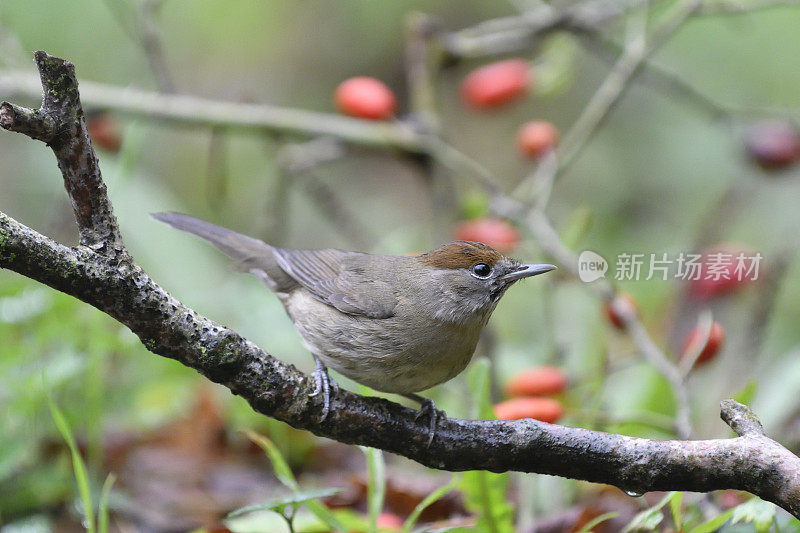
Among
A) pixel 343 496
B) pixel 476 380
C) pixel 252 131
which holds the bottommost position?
pixel 343 496

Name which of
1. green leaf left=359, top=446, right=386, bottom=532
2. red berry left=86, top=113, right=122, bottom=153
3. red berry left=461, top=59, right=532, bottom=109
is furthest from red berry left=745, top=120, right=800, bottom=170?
red berry left=86, top=113, right=122, bottom=153

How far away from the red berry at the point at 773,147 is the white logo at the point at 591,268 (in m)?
1.64

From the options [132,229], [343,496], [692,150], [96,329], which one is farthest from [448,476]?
[692,150]

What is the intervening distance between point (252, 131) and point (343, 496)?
239cm

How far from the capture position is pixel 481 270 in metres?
2.73

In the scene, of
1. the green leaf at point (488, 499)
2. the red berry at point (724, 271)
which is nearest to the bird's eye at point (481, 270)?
the green leaf at point (488, 499)

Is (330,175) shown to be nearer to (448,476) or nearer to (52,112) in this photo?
(448,476)

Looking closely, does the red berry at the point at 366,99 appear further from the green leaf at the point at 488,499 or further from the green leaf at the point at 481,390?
the green leaf at the point at 488,499

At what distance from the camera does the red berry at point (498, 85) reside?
15.0ft

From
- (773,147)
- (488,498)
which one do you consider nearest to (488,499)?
(488,498)

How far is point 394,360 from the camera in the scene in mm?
2662

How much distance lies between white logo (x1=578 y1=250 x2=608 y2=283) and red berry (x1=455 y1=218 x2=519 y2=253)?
43 cm

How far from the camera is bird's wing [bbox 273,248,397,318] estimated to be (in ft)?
9.53

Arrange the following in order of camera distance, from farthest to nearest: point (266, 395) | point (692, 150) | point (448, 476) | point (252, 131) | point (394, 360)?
1. point (692, 150)
2. point (252, 131)
3. point (448, 476)
4. point (394, 360)
5. point (266, 395)
